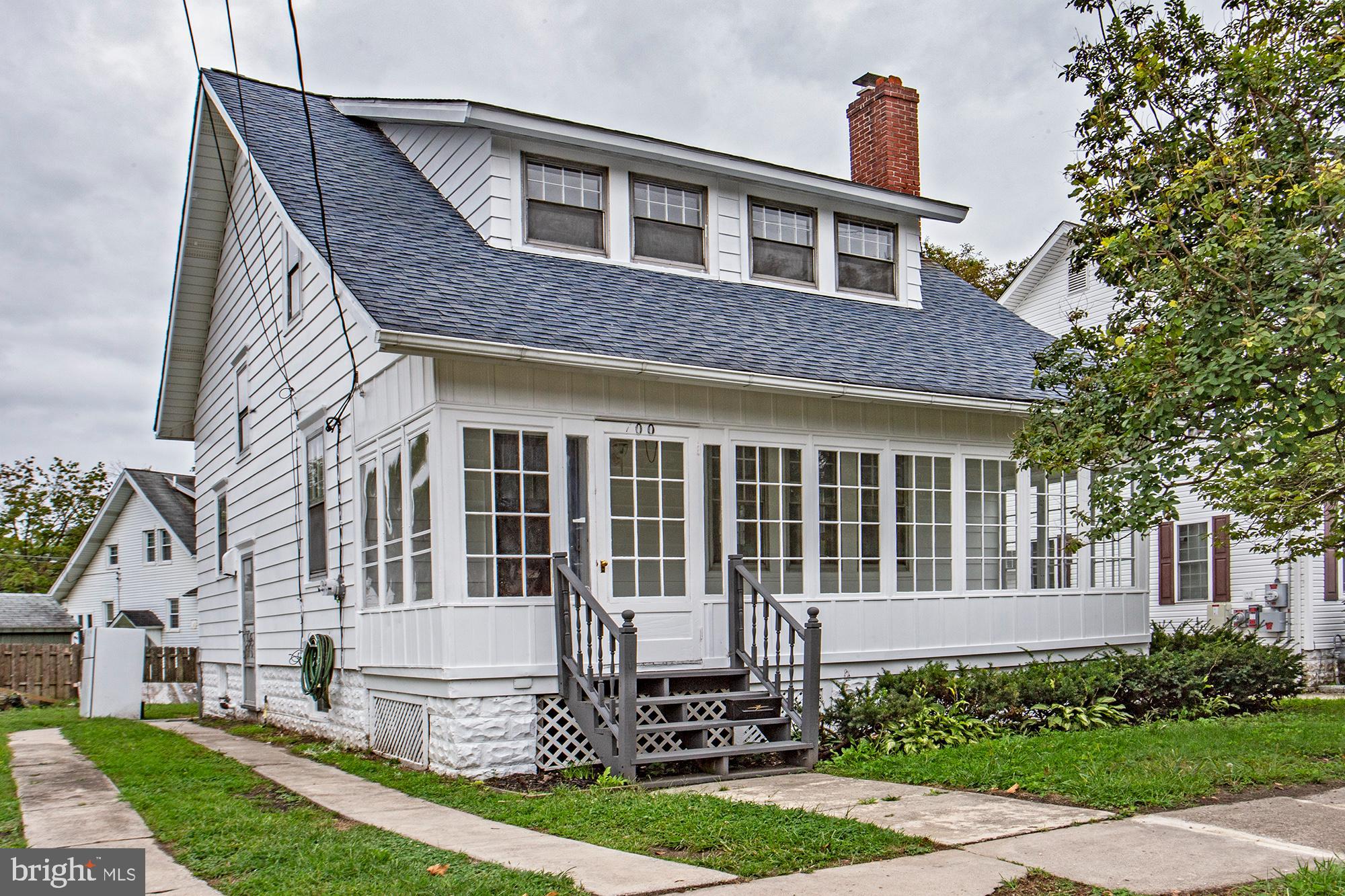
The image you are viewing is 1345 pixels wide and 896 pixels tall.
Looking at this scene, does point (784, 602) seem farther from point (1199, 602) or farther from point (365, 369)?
point (1199, 602)

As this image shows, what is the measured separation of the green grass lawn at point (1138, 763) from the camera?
709cm

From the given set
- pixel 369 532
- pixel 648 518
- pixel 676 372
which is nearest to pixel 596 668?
pixel 648 518

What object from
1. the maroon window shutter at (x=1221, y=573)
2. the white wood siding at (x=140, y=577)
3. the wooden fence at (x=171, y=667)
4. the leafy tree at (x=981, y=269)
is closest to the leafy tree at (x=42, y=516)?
the white wood siding at (x=140, y=577)

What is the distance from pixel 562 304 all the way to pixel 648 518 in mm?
2074

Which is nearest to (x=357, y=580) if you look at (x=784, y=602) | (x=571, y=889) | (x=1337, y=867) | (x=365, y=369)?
(x=365, y=369)

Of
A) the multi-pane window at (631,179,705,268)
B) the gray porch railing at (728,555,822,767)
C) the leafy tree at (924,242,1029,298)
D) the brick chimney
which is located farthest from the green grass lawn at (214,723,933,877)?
the leafy tree at (924,242,1029,298)

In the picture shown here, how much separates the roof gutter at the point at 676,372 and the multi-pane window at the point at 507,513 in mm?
711

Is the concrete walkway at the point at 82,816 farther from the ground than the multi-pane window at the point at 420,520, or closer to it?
closer to it

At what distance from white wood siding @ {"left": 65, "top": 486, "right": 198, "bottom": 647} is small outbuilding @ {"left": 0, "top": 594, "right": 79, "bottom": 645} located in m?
2.46

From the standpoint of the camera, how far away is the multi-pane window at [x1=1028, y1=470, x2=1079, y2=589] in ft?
39.9

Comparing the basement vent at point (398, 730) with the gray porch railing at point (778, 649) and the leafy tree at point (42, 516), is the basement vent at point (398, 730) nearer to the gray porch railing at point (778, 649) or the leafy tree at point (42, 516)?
the gray porch railing at point (778, 649)

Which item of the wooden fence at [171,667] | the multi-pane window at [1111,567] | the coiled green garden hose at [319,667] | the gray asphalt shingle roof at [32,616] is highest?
the multi-pane window at [1111,567]

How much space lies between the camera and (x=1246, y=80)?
7988 millimetres

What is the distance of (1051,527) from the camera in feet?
40.3
